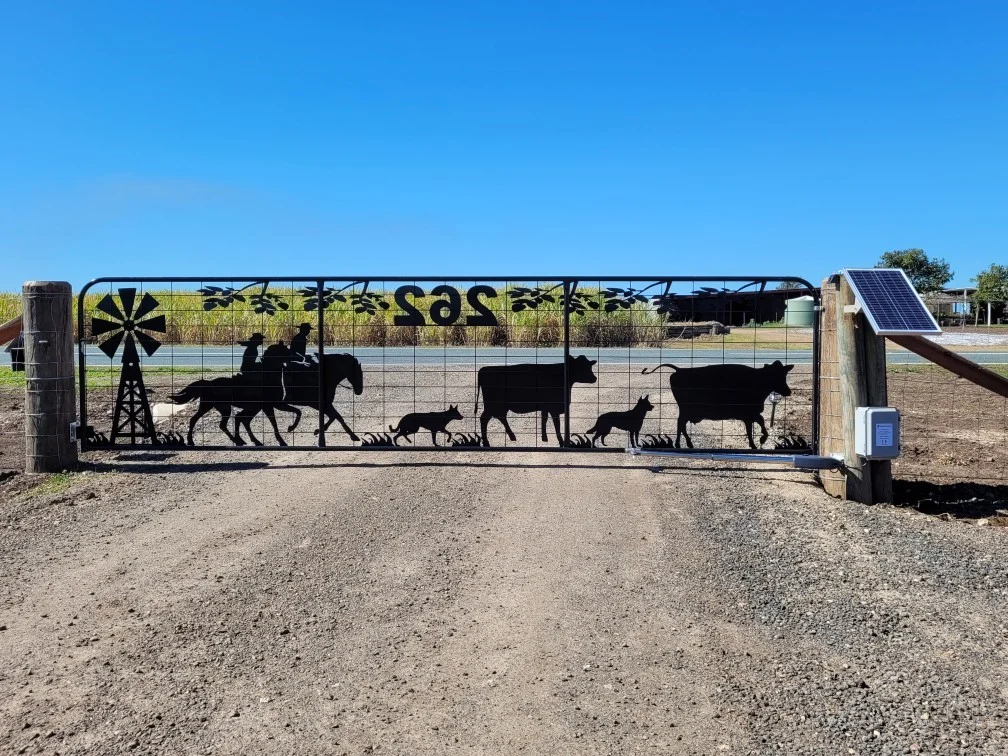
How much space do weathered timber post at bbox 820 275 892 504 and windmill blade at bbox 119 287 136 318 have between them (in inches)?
318

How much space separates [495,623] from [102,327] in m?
7.13

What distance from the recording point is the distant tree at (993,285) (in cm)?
6441

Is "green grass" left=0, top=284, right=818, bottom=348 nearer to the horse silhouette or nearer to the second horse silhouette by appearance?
the horse silhouette

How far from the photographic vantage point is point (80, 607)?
185 inches

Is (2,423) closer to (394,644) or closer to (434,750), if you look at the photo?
(394,644)

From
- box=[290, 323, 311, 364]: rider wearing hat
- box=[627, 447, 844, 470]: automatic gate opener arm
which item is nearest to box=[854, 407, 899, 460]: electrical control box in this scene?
box=[627, 447, 844, 470]: automatic gate opener arm

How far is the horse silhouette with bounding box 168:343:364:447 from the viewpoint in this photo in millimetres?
9188

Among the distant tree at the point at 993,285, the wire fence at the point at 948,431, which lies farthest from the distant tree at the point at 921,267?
the wire fence at the point at 948,431

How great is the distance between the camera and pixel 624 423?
349 inches

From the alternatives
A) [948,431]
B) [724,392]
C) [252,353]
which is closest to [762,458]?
[724,392]

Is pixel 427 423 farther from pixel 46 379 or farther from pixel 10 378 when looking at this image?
pixel 10 378

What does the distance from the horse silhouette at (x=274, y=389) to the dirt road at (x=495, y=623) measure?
6.40 ft

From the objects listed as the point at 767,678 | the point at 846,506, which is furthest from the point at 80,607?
the point at 846,506

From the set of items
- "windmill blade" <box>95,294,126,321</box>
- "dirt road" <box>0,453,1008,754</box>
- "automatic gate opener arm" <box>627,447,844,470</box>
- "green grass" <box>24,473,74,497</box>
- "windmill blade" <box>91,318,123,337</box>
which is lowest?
"dirt road" <box>0,453,1008,754</box>
